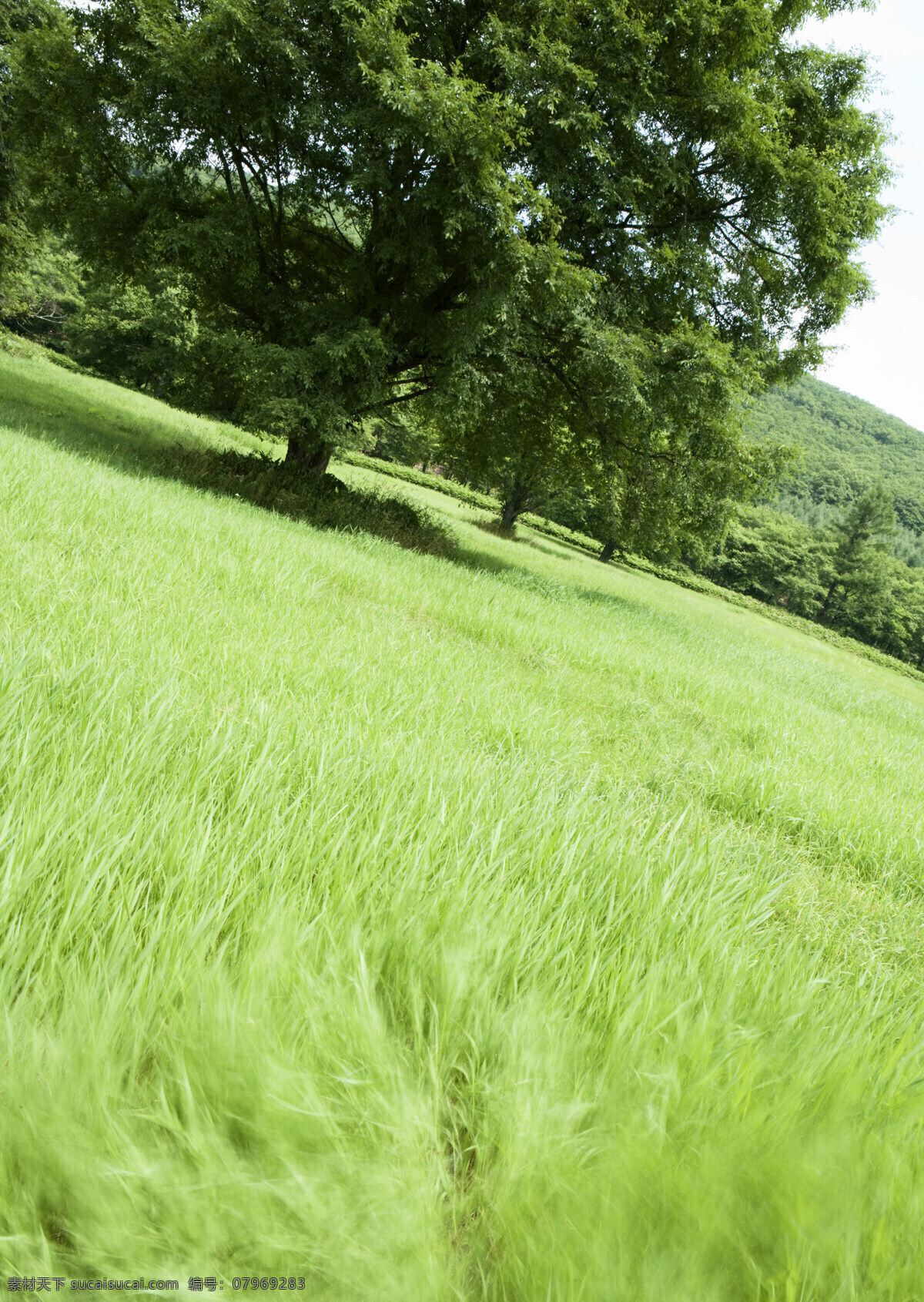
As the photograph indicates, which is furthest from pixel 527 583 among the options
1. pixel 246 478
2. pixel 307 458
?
pixel 246 478

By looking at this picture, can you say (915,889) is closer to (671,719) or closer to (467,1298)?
(671,719)

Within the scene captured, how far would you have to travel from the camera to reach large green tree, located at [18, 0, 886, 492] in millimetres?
9008

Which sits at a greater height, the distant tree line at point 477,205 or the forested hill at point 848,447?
the forested hill at point 848,447

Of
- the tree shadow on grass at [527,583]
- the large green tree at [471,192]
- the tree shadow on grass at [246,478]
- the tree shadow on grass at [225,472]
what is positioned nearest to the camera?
the large green tree at [471,192]

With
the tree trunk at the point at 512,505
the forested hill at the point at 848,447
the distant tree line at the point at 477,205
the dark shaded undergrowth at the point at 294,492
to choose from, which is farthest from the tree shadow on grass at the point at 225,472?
the forested hill at the point at 848,447

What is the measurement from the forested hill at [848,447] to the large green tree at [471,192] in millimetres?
110451

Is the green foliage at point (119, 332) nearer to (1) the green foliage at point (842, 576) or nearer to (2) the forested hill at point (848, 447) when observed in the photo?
(1) the green foliage at point (842, 576)

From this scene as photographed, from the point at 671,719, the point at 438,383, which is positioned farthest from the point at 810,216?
the point at 671,719

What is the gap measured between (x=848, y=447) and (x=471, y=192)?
6784 inches

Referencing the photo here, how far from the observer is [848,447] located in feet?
484

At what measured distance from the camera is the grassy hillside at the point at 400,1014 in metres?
0.63

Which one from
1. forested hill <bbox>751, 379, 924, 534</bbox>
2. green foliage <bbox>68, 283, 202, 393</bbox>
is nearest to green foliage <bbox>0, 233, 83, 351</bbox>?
green foliage <bbox>68, 283, 202, 393</bbox>

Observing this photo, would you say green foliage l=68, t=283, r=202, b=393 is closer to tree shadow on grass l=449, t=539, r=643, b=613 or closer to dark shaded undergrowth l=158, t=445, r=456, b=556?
dark shaded undergrowth l=158, t=445, r=456, b=556

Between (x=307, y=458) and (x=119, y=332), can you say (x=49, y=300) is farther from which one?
(x=307, y=458)
